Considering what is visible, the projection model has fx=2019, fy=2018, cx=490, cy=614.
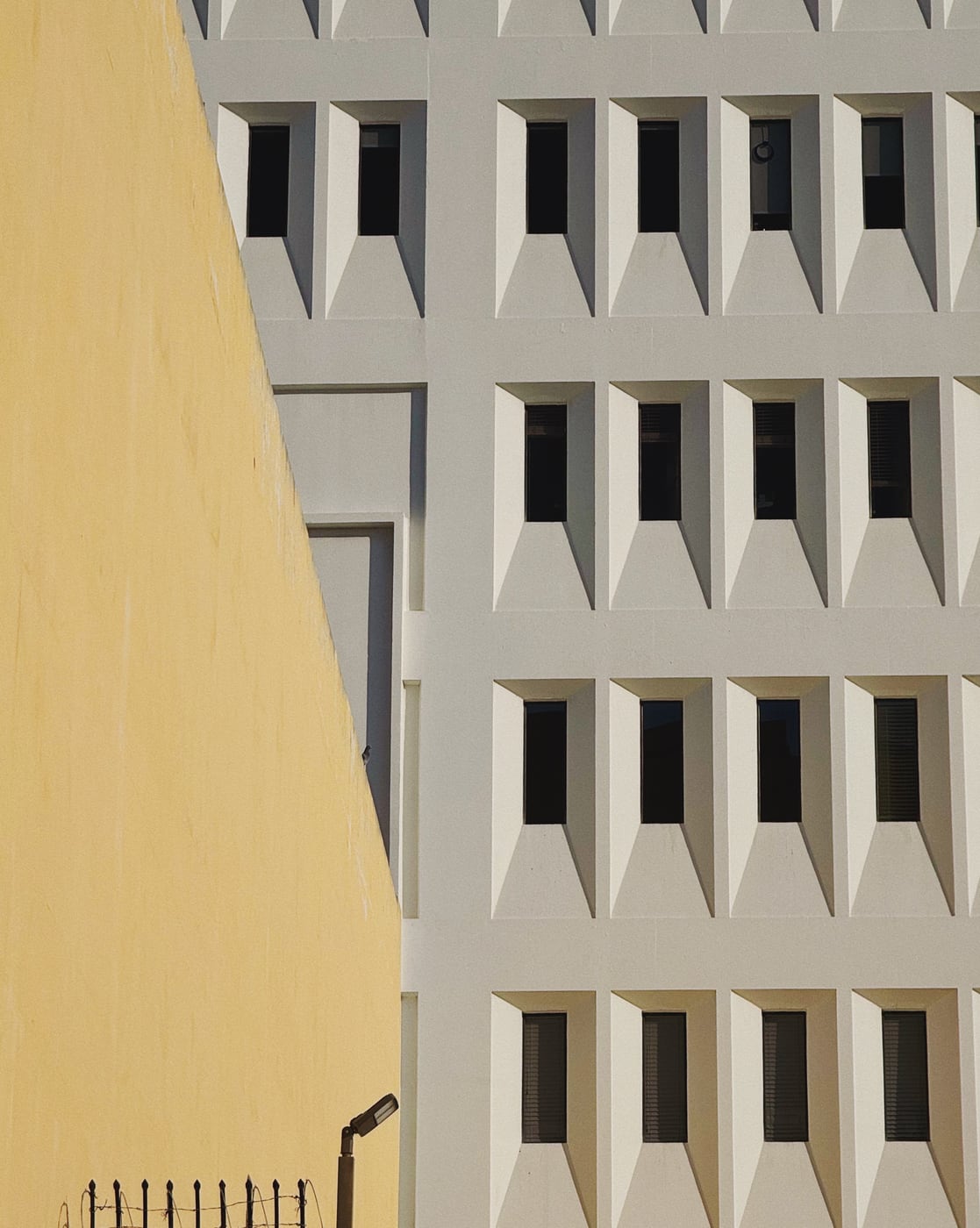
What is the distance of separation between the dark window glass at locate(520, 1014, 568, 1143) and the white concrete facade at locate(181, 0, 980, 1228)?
141 millimetres

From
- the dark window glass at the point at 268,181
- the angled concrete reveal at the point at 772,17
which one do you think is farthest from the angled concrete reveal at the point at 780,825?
the angled concrete reveal at the point at 772,17

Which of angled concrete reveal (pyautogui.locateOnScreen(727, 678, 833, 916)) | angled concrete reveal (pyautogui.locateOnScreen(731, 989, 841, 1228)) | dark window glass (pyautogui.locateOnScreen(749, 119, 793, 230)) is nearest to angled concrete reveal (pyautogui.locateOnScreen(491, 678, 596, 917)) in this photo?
angled concrete reveal (pyautogui.locateOnScreen(727, 678, 833, 916))

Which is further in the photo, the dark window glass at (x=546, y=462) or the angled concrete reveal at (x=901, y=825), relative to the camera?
the dark window glass at (x=546, y=462)

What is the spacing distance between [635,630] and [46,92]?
Answer: 13733 mm

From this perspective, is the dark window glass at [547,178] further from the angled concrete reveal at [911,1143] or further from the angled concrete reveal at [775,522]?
the angled concrete reveal at [911,1143]

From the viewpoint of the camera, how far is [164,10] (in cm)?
574

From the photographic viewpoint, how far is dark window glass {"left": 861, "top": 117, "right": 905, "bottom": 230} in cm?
1881

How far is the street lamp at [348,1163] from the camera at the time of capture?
10.5 m

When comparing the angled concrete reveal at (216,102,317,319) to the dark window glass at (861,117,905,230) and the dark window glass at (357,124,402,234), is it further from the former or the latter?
the dark window glass at (861,117,905,230)

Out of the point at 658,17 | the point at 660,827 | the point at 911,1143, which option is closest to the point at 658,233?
the point at 658,17

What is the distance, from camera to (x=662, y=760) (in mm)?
17922

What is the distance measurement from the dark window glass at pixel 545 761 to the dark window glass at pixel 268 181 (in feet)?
16.6

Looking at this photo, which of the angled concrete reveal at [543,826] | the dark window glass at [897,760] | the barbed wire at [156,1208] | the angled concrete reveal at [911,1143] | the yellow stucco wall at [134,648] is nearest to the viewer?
the yellow stucco wall at [134,648]

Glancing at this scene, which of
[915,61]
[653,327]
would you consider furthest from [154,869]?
[915,61]
